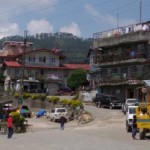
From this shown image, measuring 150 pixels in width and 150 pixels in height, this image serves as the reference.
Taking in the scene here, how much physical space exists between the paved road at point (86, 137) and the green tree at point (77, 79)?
1579 inches

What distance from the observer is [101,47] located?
249 ft

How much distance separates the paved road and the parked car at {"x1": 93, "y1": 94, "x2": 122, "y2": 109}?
1.78 m

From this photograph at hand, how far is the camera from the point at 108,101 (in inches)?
2518

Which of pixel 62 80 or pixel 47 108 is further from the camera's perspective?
pixel 62 80

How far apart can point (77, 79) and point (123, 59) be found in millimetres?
33014

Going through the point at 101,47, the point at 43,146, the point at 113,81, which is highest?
the point at 101,47

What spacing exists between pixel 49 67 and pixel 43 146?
80404 mm

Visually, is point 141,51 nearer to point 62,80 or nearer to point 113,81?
point 113,81

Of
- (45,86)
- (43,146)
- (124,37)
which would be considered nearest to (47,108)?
(124,37)

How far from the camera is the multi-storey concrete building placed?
220 feet

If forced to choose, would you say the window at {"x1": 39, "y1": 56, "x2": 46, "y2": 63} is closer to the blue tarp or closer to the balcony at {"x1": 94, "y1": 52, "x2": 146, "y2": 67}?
the balcony at {"x1": 94, "y1": 52, "x2": 146, "y2": 67}

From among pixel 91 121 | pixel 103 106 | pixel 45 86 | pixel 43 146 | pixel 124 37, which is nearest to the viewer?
pixel 43 146

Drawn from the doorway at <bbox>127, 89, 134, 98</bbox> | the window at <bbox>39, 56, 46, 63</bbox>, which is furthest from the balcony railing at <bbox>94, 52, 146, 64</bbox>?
the window at <bbox>39, 56, 46, 63</bbox>

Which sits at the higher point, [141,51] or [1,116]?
[141,51]
